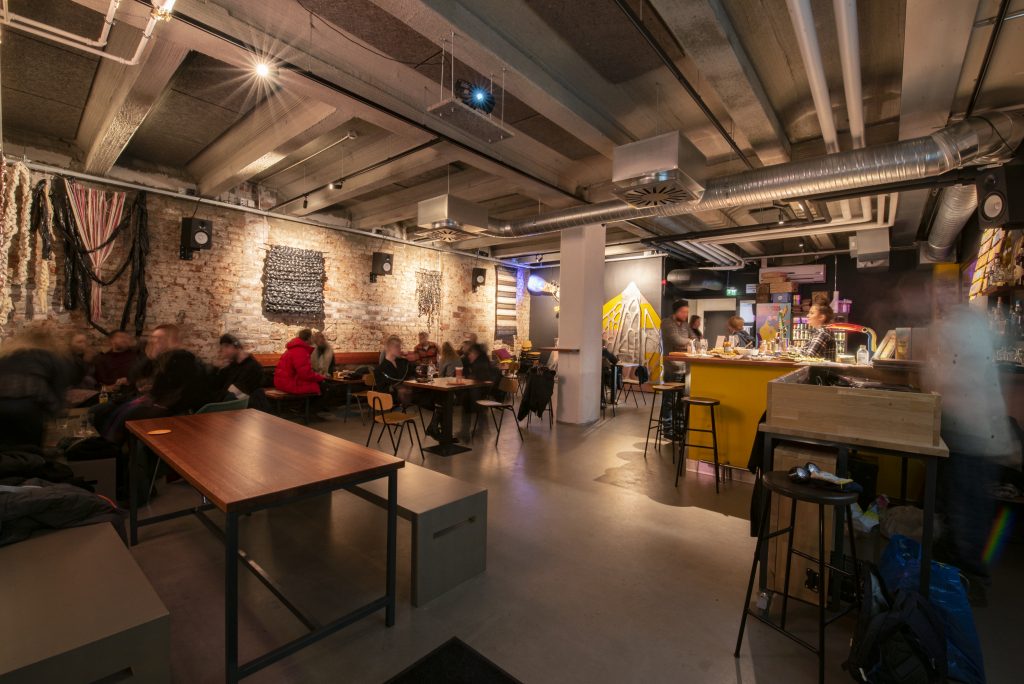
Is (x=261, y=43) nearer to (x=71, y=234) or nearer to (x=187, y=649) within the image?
(x=187, y=649)

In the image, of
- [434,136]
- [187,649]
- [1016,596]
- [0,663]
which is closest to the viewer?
[0,663]

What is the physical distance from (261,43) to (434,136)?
5.17ft

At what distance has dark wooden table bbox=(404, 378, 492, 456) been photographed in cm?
512

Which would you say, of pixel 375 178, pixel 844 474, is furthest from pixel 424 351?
pixel 844 474

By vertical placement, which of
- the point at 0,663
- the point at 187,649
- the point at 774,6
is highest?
the point at 774,6

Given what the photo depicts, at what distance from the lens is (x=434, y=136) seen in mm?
4363

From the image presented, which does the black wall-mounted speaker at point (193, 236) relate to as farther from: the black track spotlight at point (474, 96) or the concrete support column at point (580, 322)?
the concrete support column at point (580, 322)

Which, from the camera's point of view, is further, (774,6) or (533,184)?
(533,184)

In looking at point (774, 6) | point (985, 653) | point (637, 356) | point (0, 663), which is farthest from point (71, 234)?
point (637, 356)

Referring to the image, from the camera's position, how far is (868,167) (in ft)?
13.3

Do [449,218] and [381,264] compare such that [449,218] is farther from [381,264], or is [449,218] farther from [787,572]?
[787,572]

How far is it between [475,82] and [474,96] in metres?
0.59

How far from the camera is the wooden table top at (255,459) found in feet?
5.42

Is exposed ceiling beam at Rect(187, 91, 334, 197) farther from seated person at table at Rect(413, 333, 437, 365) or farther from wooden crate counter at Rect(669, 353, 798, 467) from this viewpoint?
wooden crate counter at Rect(669, 353, 798, 467)
